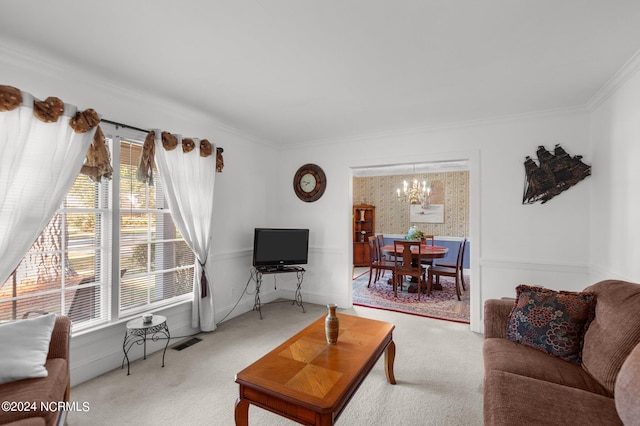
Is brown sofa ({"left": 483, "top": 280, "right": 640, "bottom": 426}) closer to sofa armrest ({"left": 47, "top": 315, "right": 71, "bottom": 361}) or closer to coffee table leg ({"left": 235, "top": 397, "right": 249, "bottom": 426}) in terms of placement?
coffee table leg ({"left": 235, "top": 397, "right": 249, "bottom": 426})

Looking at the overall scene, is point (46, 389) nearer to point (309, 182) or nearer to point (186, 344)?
point (186, 344)

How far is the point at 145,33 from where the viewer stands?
1.93 metres

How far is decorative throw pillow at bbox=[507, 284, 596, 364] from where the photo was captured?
75.7 inches

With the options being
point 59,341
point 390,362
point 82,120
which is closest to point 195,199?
point 82,120

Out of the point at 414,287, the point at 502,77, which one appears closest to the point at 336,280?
the point at 414,287

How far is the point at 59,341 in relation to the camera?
1886 millimetres

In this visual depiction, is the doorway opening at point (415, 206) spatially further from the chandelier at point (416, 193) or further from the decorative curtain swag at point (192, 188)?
the decorative curtain swag at point (192, 188)

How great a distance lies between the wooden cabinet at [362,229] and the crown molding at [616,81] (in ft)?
17.8

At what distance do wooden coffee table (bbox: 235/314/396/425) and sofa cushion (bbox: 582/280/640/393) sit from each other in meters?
1.22

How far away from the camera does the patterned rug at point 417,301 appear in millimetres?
4233

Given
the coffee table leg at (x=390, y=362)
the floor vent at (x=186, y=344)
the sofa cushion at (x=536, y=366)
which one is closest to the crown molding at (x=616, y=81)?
the sofa cushion at (x=536, y=366)

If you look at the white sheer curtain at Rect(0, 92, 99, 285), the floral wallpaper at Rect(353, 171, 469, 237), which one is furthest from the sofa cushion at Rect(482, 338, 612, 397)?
the floral wallpaper at Rect(353, 171, 469, 237)

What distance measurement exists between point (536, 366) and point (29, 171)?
140 inches

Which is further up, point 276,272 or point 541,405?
point 276,272
